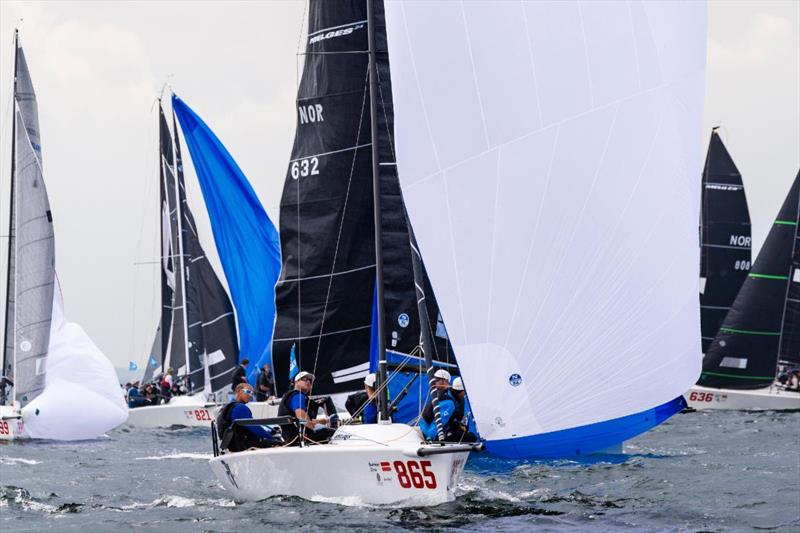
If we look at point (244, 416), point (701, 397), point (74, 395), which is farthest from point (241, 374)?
point (244, 416)

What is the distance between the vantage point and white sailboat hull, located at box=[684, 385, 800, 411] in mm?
35719

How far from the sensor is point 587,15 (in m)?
13.5

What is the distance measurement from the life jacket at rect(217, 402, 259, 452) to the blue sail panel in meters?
3.17

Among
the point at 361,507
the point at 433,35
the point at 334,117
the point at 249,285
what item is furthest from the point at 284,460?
the point at 249,285

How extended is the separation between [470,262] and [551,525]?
113 inches

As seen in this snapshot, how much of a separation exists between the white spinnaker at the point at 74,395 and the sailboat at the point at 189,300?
696 cm

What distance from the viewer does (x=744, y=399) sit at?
1437 inches

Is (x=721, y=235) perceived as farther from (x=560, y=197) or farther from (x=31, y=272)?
(x=560, y=197)

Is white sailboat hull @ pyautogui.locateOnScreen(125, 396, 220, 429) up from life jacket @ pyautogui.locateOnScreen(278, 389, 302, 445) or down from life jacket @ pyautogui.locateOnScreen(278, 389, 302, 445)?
down

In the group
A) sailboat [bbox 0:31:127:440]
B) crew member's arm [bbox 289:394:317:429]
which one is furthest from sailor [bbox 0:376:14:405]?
crew member's arm [bbox 289:394:317:429]

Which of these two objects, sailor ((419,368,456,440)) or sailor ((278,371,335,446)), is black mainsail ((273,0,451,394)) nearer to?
sailor ((278,371,335,446))

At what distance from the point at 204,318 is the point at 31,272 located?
1010 centimetres

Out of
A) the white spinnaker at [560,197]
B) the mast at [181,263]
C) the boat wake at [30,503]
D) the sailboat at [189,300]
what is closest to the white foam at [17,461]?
the boat wake at [30,503]

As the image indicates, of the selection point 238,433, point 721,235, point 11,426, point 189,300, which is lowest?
point 11,426
